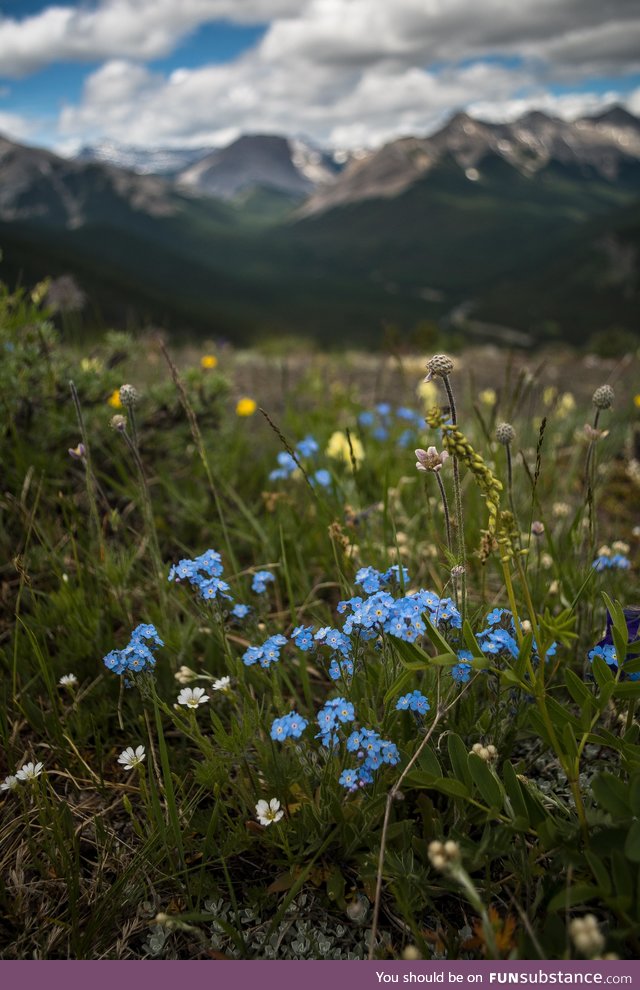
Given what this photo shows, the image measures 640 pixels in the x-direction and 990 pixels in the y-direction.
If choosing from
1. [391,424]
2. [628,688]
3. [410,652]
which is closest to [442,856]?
[410,652]

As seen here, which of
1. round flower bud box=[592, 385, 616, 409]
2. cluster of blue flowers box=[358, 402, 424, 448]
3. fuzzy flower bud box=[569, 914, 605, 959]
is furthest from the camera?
cluster of blue flowers box=[358, 402, 424, 448]

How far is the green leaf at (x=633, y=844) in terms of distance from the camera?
1.57 metres

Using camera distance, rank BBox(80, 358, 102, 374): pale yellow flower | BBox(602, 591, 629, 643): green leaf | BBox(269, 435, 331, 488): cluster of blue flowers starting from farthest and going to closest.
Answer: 1. BBox(80, 358, 102, 374): pale yellow flower
2. BBox(269, 435, 331, 488): cluster of blue flowers
3. BBox(602, 591, 629, 643): green leaf

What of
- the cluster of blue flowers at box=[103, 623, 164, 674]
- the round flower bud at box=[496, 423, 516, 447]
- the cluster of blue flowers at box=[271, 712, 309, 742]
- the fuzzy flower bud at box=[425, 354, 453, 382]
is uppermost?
the fuzzy flower bud at box=[425, 354, 453, 382]

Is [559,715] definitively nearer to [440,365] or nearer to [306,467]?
[440,365]

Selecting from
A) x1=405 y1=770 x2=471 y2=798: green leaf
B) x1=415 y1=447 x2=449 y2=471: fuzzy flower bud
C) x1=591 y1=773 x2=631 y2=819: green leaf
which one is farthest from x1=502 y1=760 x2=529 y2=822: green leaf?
x1=415 y1=447 x2=449 y2=471: fuzzy flower bud

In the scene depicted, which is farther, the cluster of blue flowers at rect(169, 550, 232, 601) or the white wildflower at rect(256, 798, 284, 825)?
the cluster of blue flowers at rect(169, 550, 232, 601)

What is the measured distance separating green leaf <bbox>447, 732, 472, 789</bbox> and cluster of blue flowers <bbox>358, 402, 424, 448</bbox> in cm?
293

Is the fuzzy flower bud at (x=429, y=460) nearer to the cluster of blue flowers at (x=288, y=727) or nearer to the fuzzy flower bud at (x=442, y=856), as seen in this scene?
the cluster of blue flowers at (x=288, y=727)

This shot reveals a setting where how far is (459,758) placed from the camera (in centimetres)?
187

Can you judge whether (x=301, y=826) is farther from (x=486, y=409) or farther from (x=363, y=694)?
(x=486, y=409)

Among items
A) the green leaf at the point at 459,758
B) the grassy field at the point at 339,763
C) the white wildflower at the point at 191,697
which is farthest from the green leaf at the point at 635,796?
the white wildflower at the point at 191,697

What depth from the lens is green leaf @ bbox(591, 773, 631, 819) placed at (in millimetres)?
1669

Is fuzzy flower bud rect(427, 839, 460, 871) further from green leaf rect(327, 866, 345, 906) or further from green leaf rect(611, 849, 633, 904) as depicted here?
green leaf rect(327, 866, 345, 906)
